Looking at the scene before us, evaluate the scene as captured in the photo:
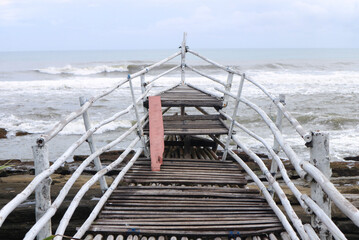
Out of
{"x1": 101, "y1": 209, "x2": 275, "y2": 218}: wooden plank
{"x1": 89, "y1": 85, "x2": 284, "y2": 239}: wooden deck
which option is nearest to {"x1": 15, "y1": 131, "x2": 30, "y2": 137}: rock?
{"x1": 89, "y1": 85, "x2": 284, "y2": 239}: wooden deck

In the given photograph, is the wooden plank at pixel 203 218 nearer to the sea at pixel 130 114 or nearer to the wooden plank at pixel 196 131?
the sea at pixel 130 114

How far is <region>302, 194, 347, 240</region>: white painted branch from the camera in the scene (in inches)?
72.8

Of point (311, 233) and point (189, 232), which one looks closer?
point (311, 233)

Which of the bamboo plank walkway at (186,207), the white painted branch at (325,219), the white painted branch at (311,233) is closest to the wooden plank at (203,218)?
Result: the bamboo plank walkway at (186,207)

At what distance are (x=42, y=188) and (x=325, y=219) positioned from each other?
1741 mm

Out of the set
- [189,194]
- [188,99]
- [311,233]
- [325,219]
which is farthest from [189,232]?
[188,99]

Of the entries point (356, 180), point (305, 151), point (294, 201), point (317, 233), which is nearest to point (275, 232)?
point (317, 233)

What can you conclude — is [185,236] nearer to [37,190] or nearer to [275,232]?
[275,232]

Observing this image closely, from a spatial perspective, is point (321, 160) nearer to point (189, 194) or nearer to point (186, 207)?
point (186, 207)

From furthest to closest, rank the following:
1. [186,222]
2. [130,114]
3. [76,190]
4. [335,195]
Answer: [130,114], [76,190], [186,222], [335,195]

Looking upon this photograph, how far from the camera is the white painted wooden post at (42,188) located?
7.43 feet

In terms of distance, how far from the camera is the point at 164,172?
4371mm

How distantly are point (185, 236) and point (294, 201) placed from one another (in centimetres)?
214

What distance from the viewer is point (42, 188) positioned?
2.34 metres
